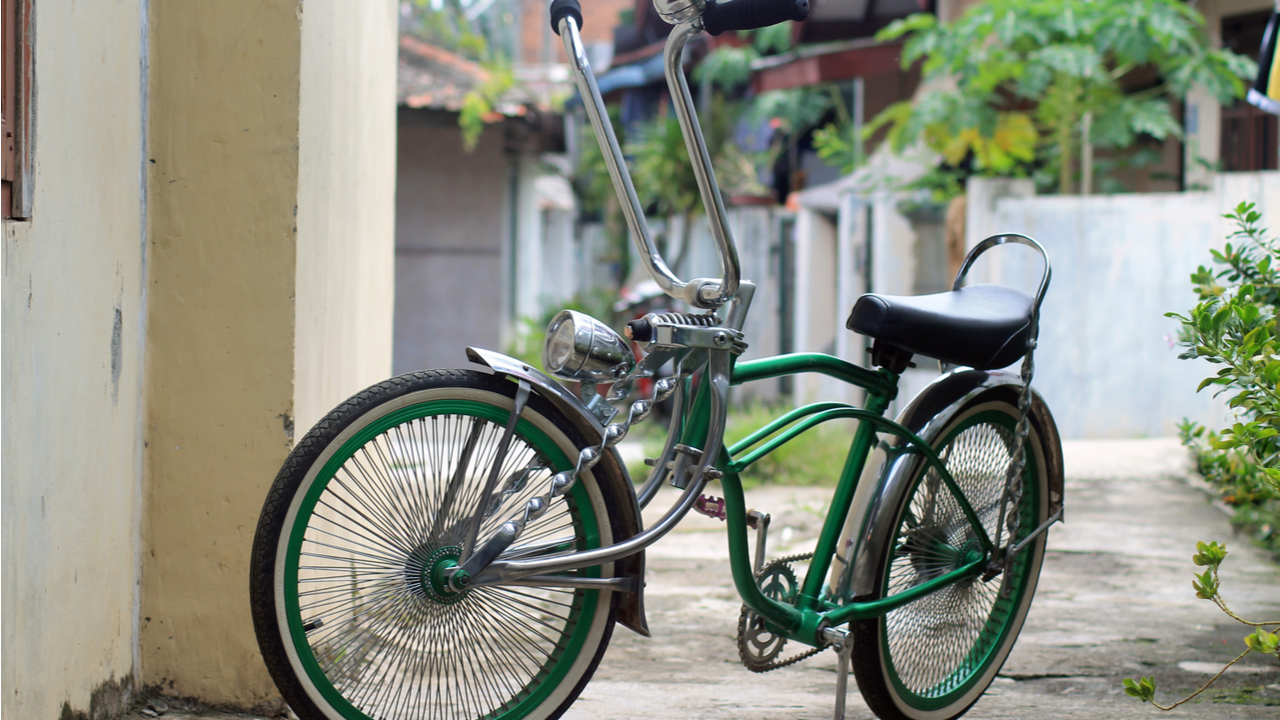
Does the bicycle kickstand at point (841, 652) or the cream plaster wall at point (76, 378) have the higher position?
the cream plaster wall at point (76, 378)

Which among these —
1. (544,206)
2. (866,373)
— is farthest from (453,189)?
(866,373)

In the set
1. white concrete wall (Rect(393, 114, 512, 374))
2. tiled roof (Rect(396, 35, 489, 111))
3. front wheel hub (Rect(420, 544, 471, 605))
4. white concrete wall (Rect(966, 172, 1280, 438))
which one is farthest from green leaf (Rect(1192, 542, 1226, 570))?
white concrete wall (Rect(393, 114, 512, 374))

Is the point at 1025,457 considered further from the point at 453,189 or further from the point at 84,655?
the point at 453,189

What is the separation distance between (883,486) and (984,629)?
0.63 metres

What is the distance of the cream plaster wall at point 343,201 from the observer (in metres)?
2.41

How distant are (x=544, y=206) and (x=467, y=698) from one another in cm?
1364

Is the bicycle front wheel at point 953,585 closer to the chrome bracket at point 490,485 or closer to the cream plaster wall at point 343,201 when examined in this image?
the chrome bracket at point 490,485

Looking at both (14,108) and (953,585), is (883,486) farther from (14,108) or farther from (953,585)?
(14,108)

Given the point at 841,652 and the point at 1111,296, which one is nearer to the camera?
the point at 841,652

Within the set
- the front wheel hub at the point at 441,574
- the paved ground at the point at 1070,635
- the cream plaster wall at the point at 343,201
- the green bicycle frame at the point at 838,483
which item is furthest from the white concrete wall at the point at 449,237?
the front wheel hub at the point at 441,574

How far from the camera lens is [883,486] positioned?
2338 millimetres

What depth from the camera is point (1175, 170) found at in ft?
27.0

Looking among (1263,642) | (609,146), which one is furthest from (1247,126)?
(609,146)

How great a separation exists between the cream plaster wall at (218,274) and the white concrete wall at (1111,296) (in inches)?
214
